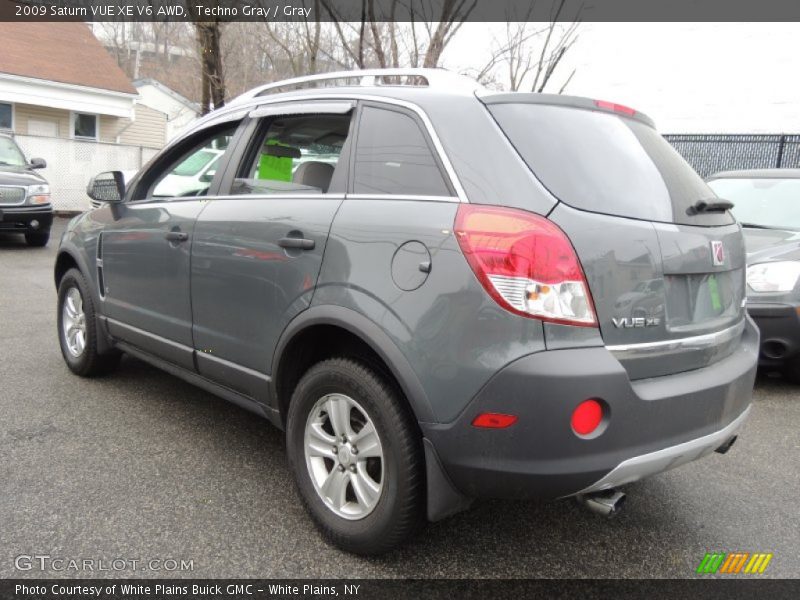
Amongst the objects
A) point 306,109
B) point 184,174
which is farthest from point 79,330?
point 306,109

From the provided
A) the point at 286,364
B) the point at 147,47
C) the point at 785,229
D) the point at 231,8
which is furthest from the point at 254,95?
the point at 147,47

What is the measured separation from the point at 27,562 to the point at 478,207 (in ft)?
6.81

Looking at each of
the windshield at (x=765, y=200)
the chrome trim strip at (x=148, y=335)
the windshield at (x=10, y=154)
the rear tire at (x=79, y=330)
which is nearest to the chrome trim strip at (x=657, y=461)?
the chrome trim strip at (x=148, y=335)

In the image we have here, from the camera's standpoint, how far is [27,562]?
2395 millimetres

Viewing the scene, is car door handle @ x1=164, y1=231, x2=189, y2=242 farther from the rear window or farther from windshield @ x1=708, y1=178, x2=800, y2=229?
windshield @ x1=708, y1=178, x2=800, y2=229

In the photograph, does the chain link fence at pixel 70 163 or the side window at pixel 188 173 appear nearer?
the side window at pixel 188 173

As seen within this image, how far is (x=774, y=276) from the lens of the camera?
4566 millimetres

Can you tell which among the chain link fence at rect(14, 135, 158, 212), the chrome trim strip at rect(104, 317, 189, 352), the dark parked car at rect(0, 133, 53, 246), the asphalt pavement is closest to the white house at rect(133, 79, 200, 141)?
the chain link fence at rect(14, 135, 158, 212)

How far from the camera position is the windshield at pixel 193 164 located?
4035 mm

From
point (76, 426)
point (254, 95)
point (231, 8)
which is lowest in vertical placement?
point (76, 426)

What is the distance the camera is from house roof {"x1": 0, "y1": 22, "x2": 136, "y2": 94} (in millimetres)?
20031

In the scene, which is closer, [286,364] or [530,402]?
[530,402]

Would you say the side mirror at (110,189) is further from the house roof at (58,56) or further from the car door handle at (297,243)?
the house roof at (58,56)

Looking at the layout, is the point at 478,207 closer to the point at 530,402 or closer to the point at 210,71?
the point at 530,402
